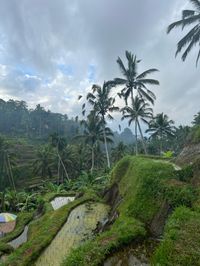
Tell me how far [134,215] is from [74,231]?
342 cm

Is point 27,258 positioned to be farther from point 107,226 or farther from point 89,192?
point 89,192

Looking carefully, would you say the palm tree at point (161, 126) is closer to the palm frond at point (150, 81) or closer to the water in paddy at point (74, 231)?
the palm frond at point (150, 81)

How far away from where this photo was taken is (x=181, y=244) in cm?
678

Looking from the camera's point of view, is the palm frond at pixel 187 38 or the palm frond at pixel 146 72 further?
the palm frond at pixel 146 72

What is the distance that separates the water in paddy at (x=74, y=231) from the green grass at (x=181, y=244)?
4.51 m

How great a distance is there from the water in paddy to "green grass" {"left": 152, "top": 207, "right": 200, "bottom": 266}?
4.51 m

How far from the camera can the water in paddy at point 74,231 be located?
36.0ft

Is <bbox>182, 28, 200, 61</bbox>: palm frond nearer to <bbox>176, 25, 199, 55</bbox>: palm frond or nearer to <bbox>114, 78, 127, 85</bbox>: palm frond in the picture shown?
<bbox>176, 25, 199, 55</bbox>: palm frond

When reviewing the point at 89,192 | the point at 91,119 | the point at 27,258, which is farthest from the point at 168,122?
the point at 27,258

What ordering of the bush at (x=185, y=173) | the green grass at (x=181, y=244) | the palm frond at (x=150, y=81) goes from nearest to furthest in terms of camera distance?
1. the green grass at (x=181, y=244)
2. the bush at (x=185, y=173)
3. the palm frond at (x=150, y=81)

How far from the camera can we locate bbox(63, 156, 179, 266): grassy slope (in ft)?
27.5

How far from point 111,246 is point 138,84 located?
2353 cm

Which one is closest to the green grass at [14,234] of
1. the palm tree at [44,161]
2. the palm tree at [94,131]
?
the palm tree at [94,131]

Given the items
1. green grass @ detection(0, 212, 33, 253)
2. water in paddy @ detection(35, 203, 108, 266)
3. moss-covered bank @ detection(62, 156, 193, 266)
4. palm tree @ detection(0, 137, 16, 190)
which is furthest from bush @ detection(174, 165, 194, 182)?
palm tree @ detection(0, 137, 16, 190)
